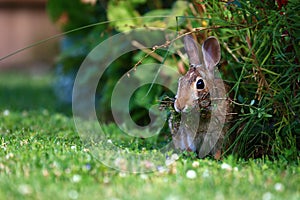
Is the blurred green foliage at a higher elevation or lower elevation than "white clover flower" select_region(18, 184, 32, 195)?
higher

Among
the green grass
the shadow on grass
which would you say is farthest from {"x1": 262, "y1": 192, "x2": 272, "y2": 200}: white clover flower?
the shadow on grass

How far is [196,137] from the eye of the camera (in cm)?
376

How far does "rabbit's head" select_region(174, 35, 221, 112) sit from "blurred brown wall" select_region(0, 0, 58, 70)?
10199mm

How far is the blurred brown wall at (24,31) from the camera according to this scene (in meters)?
13.9

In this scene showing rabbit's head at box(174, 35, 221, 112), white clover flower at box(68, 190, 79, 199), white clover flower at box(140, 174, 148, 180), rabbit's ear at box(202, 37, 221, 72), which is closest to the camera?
white clover flower at box(68, 190, 79, 199)

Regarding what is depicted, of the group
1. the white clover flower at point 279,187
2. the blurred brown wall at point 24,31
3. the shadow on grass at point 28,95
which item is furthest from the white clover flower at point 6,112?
the blurred brown wall at point 24,31

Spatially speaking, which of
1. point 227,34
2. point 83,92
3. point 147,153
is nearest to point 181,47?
point 227,34

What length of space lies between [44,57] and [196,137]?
11.2 m

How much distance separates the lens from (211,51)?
3.89 metres

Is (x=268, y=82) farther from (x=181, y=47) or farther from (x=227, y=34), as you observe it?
(x=181, y=47)

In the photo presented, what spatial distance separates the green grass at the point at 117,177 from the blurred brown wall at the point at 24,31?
10.2 m

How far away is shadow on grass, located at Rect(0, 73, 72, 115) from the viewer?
671cm

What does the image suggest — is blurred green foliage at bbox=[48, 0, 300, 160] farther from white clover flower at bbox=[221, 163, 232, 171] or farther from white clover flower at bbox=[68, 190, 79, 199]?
white clover flower at bbox=[68, 190, 79, 199]

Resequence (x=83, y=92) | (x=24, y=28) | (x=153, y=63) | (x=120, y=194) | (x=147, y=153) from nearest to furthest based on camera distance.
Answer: (x=120, y=194) → (x=147, y=153) → (x=153, y=63) → (x=83, y=92) → (x=24, y=28)
